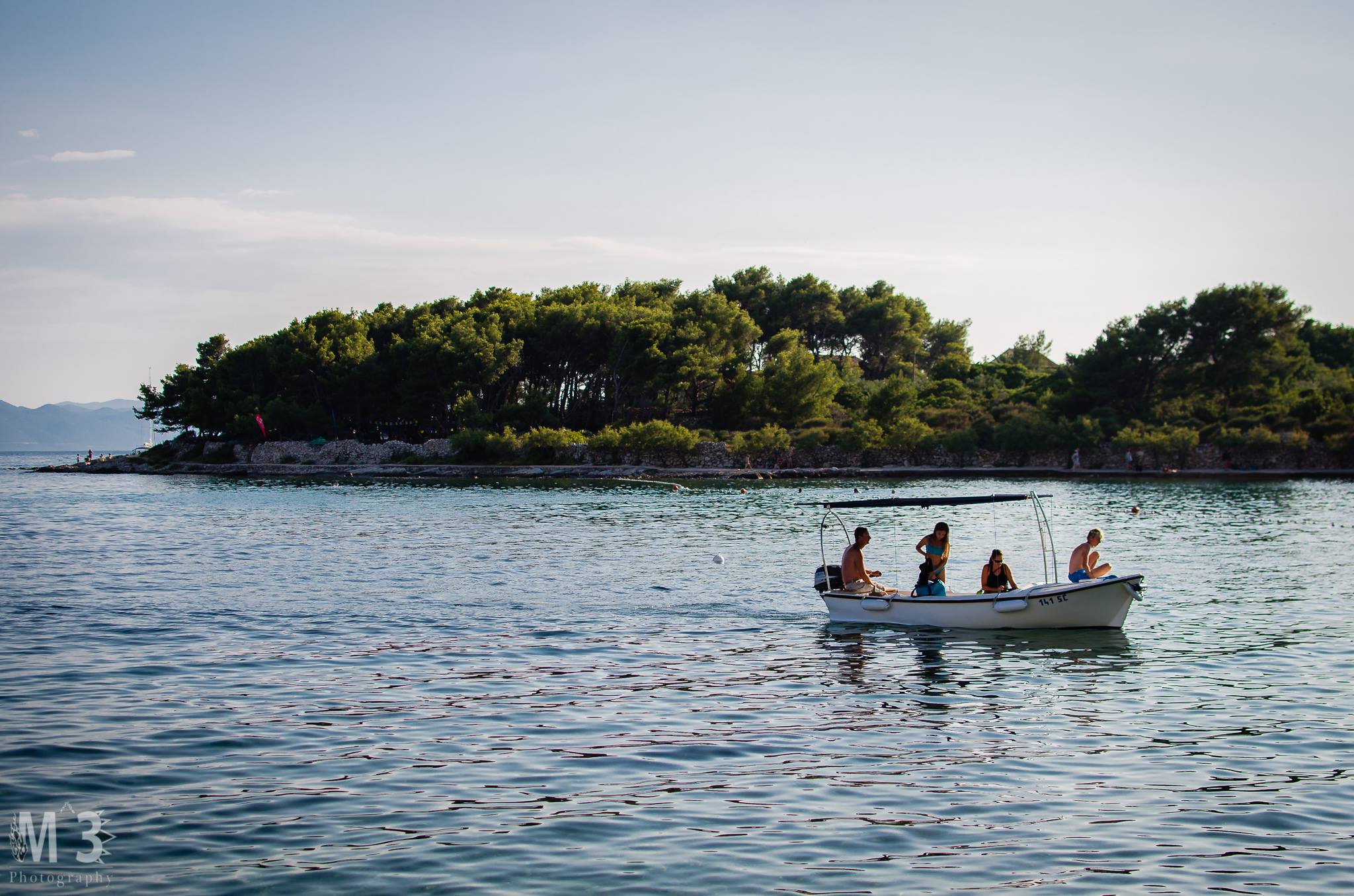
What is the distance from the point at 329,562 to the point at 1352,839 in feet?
86.8

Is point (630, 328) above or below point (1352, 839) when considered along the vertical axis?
above

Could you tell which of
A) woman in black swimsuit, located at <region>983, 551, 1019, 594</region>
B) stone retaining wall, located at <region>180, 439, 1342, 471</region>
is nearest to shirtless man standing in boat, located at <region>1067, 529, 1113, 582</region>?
woman in black swimsuit, located at <region>983, 551, 1019, 594</region>

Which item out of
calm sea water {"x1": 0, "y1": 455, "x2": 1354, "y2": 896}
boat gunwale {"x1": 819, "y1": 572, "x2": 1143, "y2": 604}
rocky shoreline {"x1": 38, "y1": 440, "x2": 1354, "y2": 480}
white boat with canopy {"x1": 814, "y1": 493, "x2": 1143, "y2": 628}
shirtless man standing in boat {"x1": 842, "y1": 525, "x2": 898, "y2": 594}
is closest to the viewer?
calm sea water {"x1": 0, "y1": 455, "x2": 1354, "y2": 896}

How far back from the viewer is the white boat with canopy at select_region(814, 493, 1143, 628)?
19453 mm

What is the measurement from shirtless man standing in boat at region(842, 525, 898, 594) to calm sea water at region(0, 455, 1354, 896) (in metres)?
1.00

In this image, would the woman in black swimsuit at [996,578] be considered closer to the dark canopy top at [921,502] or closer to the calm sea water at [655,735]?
the dark canopy top at [921,502]

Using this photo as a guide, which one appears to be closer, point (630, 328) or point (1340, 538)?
point (1340, 538)

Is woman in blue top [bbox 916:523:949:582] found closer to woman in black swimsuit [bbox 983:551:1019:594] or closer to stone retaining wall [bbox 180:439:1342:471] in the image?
woman in black swimsuit [bbox 983:551:1019:594]

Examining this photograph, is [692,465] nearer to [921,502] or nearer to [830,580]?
[830,580]

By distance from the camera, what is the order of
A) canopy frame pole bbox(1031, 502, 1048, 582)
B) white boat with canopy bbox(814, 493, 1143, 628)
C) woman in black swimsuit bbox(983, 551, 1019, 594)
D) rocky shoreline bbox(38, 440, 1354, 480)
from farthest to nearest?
rocky shoreline bbox(38, 440, 1354, 480) → woman in black swimsuit bbox(983, 551, 1019, 594) → canopy frame pole bbox(1031, 502, 1048, 582) → white boat with canopy bbox(814, 493, 1143, 628)

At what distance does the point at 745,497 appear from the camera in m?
60.2

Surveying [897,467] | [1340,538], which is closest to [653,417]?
[897,467]

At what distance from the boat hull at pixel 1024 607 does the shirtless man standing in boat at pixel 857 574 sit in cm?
39

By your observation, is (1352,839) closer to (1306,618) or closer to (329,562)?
(1306,618)
